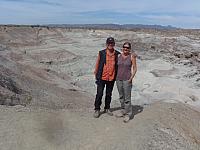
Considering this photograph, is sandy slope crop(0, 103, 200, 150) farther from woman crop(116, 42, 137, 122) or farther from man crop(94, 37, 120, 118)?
man crop(94, 37, 120, 118)

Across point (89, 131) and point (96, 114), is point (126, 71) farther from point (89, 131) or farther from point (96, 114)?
point (89, 131)

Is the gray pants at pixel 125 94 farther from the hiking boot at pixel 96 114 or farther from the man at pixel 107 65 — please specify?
the hiking boot at pixel 96 114

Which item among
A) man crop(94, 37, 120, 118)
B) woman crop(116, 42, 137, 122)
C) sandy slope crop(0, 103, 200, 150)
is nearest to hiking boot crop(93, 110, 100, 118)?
sandy slope crop(0, 103, 200, 150)

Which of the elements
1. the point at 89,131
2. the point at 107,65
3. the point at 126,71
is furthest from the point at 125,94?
the point at 89,131

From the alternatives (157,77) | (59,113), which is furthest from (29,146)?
(157,77)

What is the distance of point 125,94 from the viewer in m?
8.92

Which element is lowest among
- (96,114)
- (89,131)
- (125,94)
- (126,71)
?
(89,131)

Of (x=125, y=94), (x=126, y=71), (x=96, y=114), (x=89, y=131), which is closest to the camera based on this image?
(x=89, y=131)

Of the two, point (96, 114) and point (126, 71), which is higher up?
point (126, 71)

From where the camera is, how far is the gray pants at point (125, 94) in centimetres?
883

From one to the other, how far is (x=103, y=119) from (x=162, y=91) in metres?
12.3

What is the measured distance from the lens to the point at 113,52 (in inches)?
347

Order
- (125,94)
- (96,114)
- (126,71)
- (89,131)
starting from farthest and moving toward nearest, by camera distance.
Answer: (96,114) → (125,94) → (126,71) → (89,131)

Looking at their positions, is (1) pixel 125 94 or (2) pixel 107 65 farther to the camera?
(1) pixel 125 94
